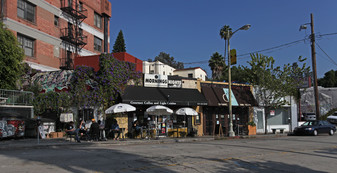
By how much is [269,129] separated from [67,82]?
21344mm

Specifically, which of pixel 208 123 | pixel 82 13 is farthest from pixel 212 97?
pixel 82 13

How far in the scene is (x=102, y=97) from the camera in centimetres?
2089

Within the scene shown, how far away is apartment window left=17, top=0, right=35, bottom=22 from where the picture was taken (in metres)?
25.8

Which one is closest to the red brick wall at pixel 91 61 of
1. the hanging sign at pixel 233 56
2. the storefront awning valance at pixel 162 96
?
the storefront awning valance at pixel 162 96

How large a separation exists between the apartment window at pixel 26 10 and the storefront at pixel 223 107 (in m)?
17.8

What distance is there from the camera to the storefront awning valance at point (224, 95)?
25.3m

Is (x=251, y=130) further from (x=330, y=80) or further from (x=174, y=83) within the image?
(x=330, y=80)

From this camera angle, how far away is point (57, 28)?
30.2 metres

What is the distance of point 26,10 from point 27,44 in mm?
3232

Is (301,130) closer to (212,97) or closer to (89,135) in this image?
(212,97)

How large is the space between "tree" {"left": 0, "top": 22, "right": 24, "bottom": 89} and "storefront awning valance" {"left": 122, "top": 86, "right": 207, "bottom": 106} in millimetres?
8485

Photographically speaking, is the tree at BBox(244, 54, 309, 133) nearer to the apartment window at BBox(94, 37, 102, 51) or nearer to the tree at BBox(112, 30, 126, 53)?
the apartment window at BBox(94, 37, 102, 51)

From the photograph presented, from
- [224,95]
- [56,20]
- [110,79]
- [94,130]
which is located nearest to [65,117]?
[94,130]

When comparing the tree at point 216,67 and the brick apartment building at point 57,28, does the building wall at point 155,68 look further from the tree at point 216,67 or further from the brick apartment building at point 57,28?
the brick apartment building at point 57,28
